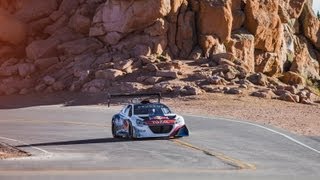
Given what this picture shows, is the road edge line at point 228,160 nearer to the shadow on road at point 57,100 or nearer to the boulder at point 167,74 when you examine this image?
the shadow on road at point 57,100

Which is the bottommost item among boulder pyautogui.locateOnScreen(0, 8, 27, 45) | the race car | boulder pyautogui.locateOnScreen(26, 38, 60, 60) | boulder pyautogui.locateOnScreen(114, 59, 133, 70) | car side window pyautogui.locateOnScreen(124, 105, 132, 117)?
the race car

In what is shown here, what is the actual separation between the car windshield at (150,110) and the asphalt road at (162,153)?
1398 mm

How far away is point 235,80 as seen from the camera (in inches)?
2128

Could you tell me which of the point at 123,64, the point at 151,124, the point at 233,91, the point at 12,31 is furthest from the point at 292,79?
Result: the point at 151,124

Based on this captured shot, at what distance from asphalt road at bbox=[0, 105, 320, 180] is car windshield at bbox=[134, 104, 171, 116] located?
4.59ft

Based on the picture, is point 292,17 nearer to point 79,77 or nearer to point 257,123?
point 79,77

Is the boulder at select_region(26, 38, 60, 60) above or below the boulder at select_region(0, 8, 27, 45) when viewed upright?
below

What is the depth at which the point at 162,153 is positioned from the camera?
22469mm

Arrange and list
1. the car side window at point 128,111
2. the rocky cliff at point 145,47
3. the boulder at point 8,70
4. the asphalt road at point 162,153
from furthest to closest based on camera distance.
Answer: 1. the boulder at point 8,70
2. the rocky cliff at point 145,47
3. the car side window at point 128,111
4. the asphalt road at point 162,153

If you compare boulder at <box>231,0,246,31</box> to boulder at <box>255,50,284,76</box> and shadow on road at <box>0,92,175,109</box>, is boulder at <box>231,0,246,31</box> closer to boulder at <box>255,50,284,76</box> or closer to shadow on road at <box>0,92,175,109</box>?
boulder at <box>255,50,284,76</box>

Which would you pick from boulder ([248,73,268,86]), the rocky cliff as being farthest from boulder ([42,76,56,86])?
boulder ([248,73,268,86])

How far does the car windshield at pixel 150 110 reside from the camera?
2777cm

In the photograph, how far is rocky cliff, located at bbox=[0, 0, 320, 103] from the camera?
175 feet

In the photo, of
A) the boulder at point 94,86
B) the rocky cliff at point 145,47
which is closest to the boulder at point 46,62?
the rocky cliff at point 145,47
